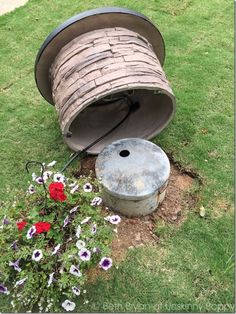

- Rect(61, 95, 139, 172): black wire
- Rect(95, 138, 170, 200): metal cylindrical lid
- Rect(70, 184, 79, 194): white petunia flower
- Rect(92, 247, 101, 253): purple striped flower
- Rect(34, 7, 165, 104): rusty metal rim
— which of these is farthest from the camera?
Rect(61, 95, 139, 172): black wire

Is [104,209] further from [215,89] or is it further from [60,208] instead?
[215,89]

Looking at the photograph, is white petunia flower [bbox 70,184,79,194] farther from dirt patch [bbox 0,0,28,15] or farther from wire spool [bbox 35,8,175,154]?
dirt patch [bbox 0,0,28,15]

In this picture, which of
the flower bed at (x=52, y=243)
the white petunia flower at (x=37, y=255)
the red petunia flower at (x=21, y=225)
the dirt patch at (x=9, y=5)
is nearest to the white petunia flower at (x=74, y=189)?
the flower bed at (x=52, y=243)

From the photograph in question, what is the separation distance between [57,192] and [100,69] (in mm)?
1155

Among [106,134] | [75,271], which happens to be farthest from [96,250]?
[106,134]

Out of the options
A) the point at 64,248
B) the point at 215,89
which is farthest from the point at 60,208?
the point at 215,89

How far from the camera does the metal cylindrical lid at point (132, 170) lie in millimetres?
3646

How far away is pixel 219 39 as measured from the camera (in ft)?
19.6

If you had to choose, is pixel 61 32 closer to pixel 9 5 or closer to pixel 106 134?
pixel 106 134

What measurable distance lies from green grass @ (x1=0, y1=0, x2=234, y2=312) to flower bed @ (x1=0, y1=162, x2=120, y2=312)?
46cm

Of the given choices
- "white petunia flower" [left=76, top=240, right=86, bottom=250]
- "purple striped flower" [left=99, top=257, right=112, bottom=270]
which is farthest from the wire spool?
"purple striped flower" [left=99, top=257, right=112, bottom=270]

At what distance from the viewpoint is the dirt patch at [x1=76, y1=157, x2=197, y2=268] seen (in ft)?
12.4

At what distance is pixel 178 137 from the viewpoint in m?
4.70

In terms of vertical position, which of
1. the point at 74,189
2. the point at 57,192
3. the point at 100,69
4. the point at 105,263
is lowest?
the point at 105,263
